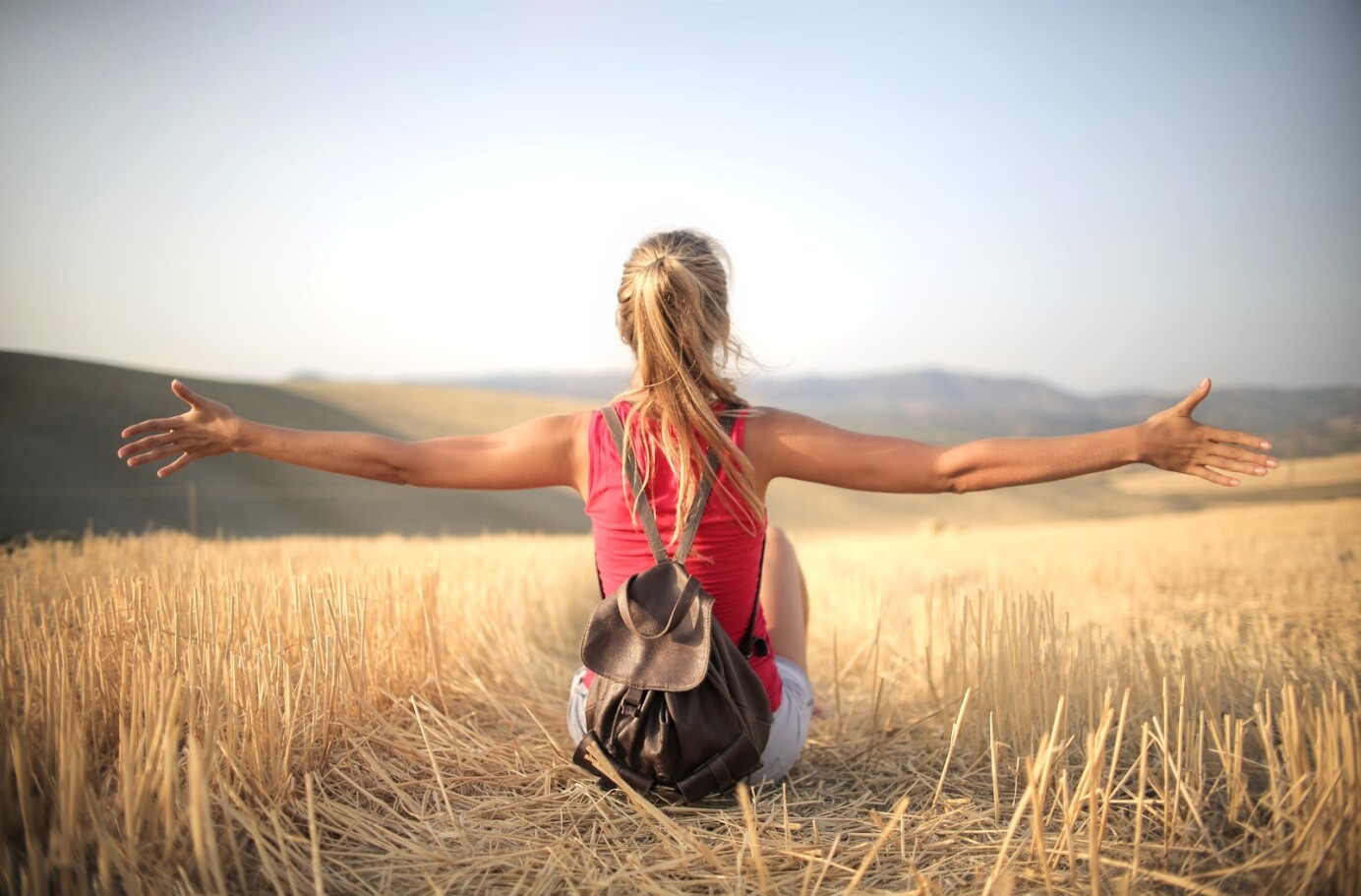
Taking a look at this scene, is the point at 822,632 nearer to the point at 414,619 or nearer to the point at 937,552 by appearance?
the point at 414,619

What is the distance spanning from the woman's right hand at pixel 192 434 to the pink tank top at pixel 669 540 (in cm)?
114

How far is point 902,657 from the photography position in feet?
14.8

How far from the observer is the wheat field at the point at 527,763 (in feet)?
5.90

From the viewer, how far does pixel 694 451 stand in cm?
235

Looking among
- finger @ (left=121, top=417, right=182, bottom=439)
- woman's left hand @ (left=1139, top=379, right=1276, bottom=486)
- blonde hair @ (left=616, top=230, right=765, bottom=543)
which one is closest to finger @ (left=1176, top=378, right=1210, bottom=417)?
woman's left hand @ (left=1139, top=379, right=1276, bottom=486)

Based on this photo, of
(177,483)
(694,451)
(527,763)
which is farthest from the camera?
(177,483)

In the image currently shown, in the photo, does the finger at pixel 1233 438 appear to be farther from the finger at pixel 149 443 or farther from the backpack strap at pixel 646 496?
the finger at pixel 149 443

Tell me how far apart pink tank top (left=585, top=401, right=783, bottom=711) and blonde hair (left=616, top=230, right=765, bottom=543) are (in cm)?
5

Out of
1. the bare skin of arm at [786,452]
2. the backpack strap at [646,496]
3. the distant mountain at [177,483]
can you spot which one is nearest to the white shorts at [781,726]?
the backpack strap at [646,496]

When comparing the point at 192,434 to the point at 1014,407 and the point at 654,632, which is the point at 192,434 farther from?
the point at 1014,407

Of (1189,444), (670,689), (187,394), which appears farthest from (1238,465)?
(187,394)

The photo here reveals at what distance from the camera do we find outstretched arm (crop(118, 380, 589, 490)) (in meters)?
2.49

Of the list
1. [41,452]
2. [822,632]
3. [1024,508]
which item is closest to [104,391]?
[41,452]

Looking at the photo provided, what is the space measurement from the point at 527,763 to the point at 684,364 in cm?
155
